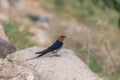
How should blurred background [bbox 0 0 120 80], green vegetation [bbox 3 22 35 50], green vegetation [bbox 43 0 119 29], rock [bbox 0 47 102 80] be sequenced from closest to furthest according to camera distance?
rock [bbox 0 47 102 80] → blurred background [bbox 0 0 120 80] → green vegetation [bbox 3 22 35 50] → green vegetation [bbox 43 0 119 29]

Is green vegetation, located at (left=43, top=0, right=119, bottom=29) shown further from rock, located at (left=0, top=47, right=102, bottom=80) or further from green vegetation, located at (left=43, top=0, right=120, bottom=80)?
rock, located at (left=0, top=47, right=102, bottom=80)

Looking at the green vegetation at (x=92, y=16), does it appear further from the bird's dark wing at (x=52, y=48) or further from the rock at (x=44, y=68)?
the rock at (x=44, y=68)

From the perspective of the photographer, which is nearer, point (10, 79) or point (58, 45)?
point (10, 79)

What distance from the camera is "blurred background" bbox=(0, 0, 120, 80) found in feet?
32.9

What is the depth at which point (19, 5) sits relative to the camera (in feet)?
75.6

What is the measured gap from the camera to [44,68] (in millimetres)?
6543

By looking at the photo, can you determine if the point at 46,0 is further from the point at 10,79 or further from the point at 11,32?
the point at 10,79

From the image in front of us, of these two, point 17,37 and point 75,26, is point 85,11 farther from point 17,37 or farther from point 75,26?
point 17,37

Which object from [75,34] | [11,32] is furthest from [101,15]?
[11,32]

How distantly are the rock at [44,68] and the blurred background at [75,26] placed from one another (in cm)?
207

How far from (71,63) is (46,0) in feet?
55.5

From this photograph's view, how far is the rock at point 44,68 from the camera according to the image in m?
6.38

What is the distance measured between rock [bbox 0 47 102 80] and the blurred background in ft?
6.78

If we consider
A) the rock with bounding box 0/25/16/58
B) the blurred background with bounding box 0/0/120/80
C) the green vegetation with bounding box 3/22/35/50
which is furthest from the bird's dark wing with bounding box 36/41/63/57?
the green vegetation with bounding box 3/22/35/50
